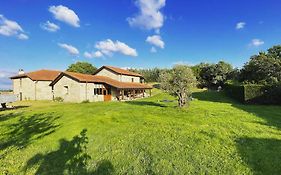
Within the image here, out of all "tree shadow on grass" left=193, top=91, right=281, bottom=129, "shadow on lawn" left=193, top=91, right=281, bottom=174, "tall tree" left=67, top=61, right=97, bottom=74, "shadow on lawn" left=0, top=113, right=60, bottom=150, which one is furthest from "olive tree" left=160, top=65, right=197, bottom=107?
"tall tree" left=67, top=61, right=97, bottom=74

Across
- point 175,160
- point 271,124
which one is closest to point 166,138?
point 175,160

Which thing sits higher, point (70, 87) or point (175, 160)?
point (70, 87)

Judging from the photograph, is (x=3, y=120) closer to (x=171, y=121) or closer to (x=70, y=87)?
(x=171, y=121)

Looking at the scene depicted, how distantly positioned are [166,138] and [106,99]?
30.2 meters

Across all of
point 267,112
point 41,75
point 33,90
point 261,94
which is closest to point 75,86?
point 33,90

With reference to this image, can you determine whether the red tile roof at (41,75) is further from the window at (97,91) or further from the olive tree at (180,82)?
the olive tree at (180,82)

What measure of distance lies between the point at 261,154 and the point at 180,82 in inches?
552

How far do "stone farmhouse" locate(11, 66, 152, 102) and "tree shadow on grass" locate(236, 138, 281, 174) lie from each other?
29.5 m

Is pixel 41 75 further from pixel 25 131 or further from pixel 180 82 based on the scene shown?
pixel 180 82

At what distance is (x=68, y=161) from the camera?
10086 mm

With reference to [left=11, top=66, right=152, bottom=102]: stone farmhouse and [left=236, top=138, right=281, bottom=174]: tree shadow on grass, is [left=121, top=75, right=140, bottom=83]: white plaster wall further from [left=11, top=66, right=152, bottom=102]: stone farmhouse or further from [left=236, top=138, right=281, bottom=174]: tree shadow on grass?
[left=236, top=138, right=281, bottom=174]: tree shadow on grass

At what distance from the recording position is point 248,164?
8.54 m

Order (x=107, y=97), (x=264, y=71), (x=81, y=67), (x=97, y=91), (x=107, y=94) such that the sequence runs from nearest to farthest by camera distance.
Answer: (x=264, y=71)
(x=97, y=91)
(x=107, y=97)
(x=107, y=94)
(x=81, y=67)

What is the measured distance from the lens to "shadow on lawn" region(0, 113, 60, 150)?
1357 cm
